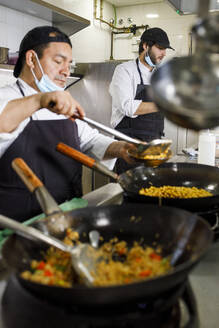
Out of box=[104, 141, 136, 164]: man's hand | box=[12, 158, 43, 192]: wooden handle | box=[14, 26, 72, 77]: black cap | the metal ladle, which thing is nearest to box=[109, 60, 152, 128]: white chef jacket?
box=[104, 141, 136, 164]: man's hand

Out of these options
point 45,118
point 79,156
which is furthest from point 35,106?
point 45,118

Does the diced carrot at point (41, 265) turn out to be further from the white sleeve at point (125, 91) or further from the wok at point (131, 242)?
the white sleeve at point (125, 91)

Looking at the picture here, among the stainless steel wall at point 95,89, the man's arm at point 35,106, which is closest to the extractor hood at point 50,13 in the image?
the stainless steel wall at point 95,89

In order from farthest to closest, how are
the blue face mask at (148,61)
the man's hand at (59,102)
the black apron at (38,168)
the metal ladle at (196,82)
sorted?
the blue face mask at (148,61) → the black apron at (38,168) → the man's hand at (59,102) → the metal ladle at (196,82)

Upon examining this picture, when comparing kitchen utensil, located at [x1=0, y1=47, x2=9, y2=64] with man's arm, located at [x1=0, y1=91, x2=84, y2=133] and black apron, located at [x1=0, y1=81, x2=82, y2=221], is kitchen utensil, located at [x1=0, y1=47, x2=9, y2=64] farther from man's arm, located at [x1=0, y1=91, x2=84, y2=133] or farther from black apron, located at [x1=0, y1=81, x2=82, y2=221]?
man's arm, located at [x1=0, y1=91, x2=84, y2=133]

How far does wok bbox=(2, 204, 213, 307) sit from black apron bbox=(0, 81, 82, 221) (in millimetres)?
696

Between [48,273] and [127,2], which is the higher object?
[127,2]

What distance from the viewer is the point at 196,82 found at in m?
0.52

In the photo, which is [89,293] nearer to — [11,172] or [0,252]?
[0,252]

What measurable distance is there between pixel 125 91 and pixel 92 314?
2.78 metres

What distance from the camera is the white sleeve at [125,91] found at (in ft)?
10.3

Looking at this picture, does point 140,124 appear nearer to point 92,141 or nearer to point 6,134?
point 92,141

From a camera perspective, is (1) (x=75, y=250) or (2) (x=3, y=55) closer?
(1) (x=75, y=250)

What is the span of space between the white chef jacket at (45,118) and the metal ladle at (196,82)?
107 centimetres
